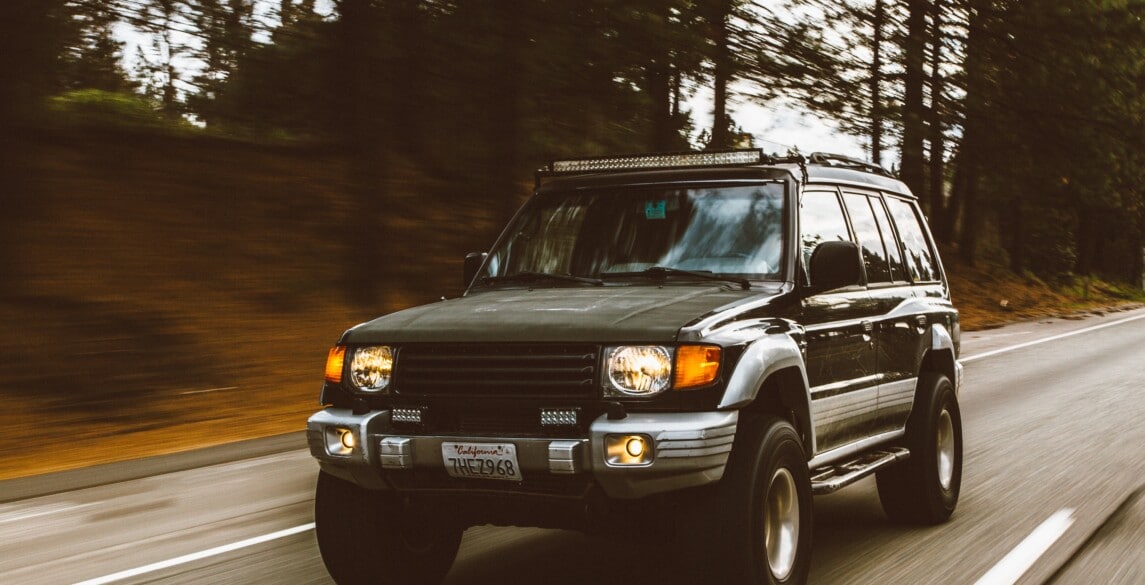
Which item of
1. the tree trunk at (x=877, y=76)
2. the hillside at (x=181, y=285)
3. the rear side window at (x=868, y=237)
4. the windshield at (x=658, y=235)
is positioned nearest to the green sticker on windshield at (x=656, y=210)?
the windshield at (x=658, y=235)

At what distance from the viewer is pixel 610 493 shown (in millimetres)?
4566

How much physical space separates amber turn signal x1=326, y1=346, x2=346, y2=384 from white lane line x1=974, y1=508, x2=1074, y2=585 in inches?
117

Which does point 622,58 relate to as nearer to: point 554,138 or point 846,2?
point 554,138

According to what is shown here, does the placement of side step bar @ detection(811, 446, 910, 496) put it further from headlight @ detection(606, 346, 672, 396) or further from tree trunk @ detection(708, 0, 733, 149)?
tree trunk @ detection(708, 0, 733, 149)

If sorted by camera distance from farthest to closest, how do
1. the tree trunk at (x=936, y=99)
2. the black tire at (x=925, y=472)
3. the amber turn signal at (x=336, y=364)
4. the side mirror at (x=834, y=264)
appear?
the tree trunk at (x=936, y=99) < the black tire at (x=925, y=472) < the side mirror at (x=834, y=264) < the amber turn signal at (x=336, y=364)

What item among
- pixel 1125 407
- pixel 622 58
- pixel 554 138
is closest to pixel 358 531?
pixel 1125 407

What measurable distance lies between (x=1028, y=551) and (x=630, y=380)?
2.84m

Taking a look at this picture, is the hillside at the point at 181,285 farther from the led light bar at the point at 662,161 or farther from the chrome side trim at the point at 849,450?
the chrome side trim at the point at 849,450

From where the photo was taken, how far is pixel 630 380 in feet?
15.3

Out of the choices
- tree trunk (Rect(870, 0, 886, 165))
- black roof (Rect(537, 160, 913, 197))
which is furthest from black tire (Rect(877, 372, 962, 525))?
tree trunk (Rect(870, 0, 886, 165))

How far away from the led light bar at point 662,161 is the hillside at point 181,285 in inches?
229

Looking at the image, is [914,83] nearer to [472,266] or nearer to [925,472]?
[925,472]

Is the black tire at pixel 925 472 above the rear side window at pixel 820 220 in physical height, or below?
below

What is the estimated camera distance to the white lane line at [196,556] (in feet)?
19.8
